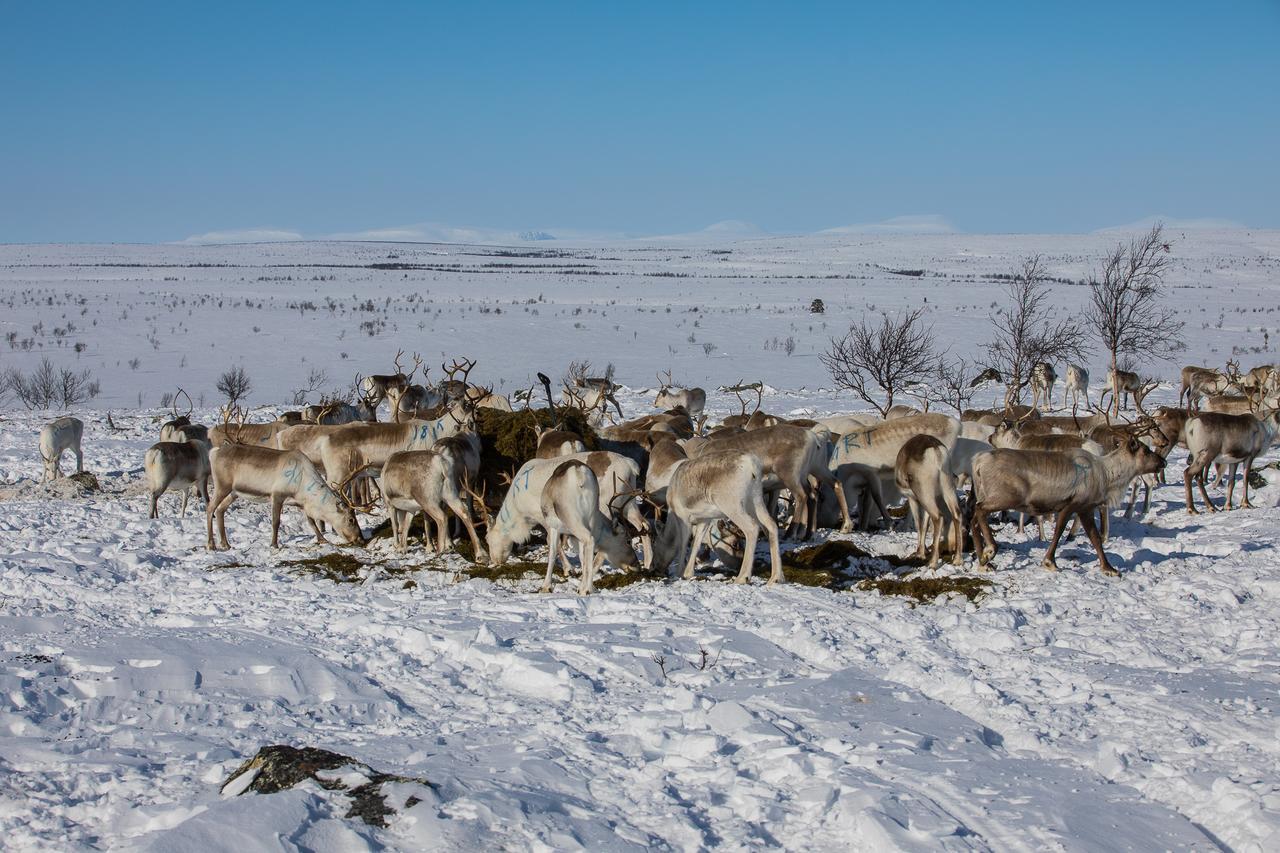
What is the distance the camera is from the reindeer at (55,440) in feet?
50.8

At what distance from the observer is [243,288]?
2603 inches

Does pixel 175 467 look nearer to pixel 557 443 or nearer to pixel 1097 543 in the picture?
pixel 557 443

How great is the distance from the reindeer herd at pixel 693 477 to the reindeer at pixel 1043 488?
0.04 ft

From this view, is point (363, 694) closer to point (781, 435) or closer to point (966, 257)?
point (781, 435)

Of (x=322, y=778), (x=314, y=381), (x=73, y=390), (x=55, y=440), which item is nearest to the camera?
(x=322, y=778)

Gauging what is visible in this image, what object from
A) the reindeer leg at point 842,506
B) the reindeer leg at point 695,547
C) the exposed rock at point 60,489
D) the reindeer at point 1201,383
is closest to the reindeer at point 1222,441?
the reindeer leg at point 842,506

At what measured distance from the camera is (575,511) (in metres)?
9.66

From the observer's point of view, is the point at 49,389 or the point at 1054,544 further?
the point at 49,389

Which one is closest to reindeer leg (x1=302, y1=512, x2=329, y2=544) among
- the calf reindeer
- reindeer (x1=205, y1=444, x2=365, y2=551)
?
reindeer (x1=205, y1=444, x2=365, y2=551)

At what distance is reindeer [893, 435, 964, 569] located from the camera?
10297 mm

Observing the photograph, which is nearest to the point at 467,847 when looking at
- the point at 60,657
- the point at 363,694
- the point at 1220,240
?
the point at 363,694

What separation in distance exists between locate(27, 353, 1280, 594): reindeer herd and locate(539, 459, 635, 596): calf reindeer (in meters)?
0.02

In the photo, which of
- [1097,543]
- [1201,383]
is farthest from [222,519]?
[1201,383]

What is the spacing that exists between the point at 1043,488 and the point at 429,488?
610 cm
